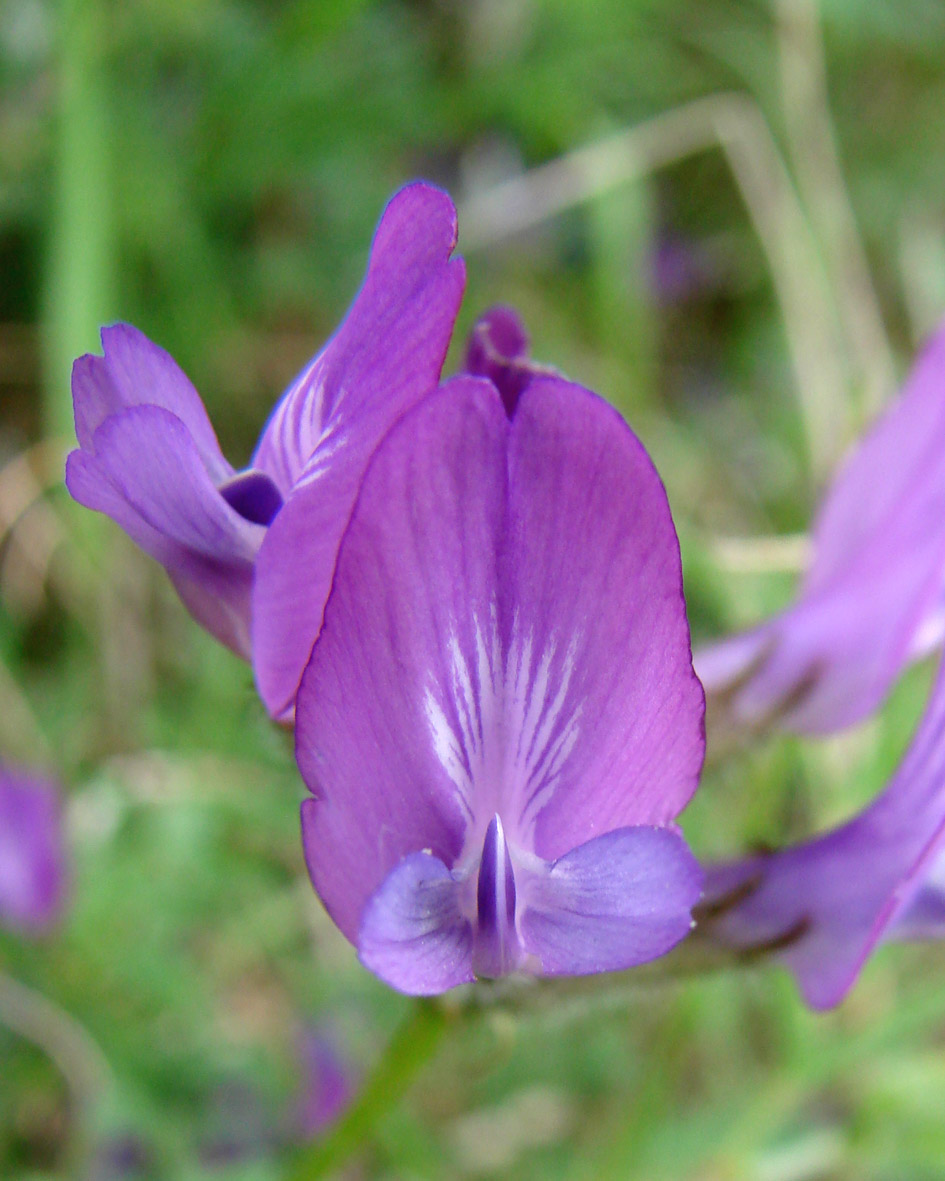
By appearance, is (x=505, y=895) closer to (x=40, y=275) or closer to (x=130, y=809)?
(x=130, y=809)

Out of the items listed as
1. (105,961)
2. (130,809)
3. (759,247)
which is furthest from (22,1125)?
(759,247)

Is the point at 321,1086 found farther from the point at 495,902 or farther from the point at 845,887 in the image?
the point at 495,902

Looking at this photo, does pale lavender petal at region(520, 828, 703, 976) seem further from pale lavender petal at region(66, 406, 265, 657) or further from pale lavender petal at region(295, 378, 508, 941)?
pale lavender petal at region(66, 406, 265, 657)

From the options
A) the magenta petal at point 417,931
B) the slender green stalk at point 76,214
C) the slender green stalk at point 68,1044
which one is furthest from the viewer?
the slender green stalk at point 76,214

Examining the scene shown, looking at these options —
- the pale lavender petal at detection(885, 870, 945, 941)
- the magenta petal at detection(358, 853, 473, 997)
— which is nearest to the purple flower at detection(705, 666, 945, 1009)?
the pale lavender petal at detection(885, 870, 945, 941)

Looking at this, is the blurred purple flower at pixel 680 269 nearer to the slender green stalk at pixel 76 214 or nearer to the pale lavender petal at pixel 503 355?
the slender green stalk at pixel 76 214

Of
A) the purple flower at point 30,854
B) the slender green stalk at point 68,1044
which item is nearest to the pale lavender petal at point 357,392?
the slender green stalk at point 68,1044
